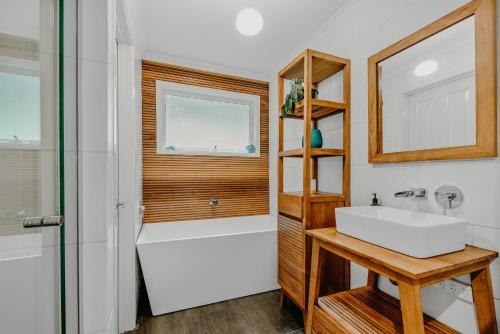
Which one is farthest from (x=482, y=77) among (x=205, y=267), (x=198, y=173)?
(x=198, y=173)

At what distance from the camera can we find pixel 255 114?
3137 millimetres

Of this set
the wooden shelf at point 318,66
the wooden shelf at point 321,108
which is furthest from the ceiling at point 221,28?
the wooden shelf at point 321,108

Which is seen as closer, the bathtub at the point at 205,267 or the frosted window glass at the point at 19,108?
the frosted window glass at the point at 19,108

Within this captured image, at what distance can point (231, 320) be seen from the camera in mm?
1837

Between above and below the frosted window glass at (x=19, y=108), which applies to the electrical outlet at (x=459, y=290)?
below

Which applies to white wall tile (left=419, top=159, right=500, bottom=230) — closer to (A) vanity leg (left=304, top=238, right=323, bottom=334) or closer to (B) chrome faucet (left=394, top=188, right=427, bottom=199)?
(B) chrome faucet (left=394, top=188, right=427, bottom=199)

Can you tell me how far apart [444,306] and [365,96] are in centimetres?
132

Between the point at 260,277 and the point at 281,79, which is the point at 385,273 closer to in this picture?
the point at 260,277

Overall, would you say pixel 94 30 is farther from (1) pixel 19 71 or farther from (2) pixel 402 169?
(2) pixel 402 169

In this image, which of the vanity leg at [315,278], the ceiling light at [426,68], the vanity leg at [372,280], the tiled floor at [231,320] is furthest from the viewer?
the tiled floor at [231,320]

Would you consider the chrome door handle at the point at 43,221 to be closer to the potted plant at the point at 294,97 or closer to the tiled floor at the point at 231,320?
the tiled floor at the point at 231,320

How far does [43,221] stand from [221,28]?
209 cm

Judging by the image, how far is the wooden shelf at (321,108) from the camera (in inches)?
67.6

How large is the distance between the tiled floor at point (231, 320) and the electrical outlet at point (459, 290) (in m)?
1.06
